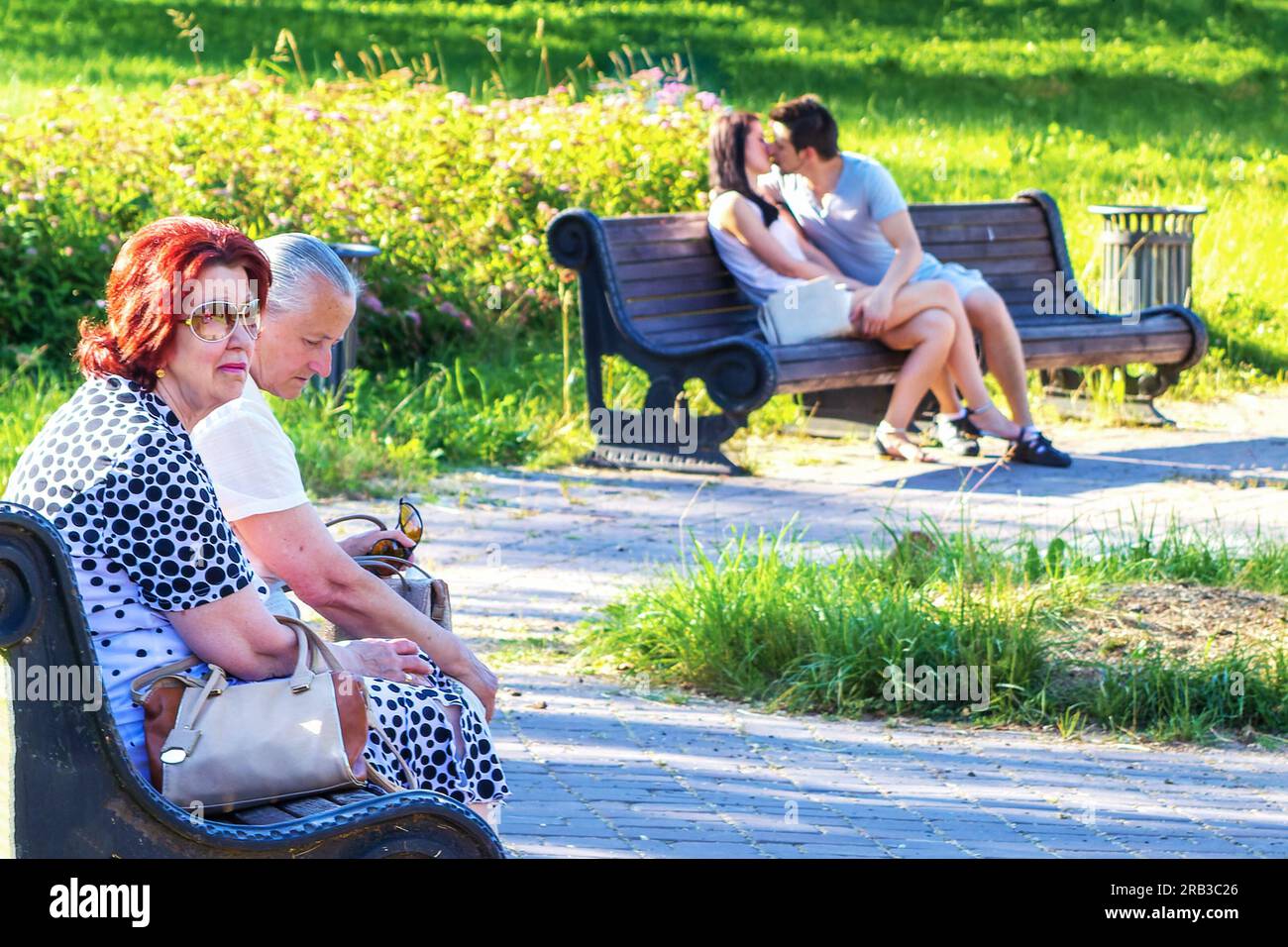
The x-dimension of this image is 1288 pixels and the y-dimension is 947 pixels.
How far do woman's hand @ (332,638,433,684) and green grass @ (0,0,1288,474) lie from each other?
5.54m

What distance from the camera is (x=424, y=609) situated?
3980 mm

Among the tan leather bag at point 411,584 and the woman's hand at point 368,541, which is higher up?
the woman's hand at point 368,541

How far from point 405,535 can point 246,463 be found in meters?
0.66

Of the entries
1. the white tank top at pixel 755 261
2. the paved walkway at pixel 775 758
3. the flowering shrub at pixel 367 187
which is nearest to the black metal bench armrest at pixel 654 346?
the white tank top at pixel 755 261

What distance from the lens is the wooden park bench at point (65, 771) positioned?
97.4 inches

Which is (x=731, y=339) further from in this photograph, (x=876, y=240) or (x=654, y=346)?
(x=876, y=240)

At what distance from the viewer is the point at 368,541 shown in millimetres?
4121

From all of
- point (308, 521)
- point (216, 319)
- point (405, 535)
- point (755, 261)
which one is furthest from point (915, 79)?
point (216, 319)

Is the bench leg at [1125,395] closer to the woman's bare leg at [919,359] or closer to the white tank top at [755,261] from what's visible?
the woman's bare leg at [919,359]

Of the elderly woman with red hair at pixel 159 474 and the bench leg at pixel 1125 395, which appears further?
the bench leg at pixel 1125 395

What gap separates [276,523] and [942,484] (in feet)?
17.7

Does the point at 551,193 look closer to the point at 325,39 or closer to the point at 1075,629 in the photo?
the point at 1075,629

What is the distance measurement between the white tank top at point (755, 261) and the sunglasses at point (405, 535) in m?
5.36
